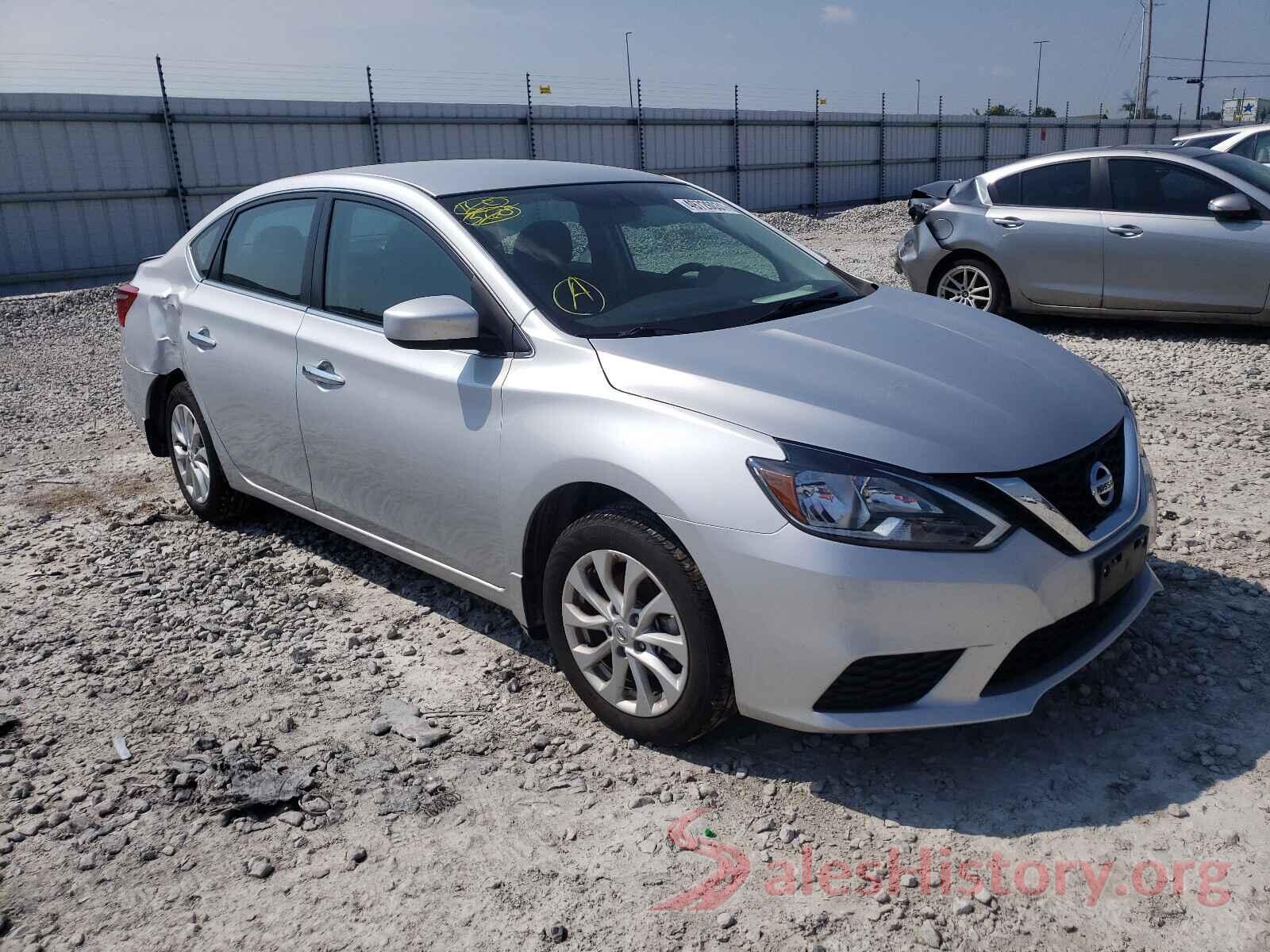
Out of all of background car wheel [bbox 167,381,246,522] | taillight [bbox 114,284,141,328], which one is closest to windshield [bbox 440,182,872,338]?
background car wheel [bbox 167,381,246,522]

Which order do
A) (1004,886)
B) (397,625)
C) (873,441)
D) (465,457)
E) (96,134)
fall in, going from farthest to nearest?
(96,134), (397,625), (465,457), (873,441), (1004,886)

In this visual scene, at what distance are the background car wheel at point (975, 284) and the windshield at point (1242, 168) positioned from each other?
1669mm

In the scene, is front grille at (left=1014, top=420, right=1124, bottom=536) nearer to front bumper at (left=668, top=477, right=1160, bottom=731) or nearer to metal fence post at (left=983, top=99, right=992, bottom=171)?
front bumper at (left=668, top=477, right=1160, bottom=731)

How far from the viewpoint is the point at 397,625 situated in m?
4.12

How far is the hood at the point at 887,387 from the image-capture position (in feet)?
9.03

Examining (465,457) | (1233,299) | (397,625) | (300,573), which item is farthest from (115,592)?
(1233,299)

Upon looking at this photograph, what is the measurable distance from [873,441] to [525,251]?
1455mm

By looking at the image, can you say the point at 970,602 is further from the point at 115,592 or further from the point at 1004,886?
the point at 115,592

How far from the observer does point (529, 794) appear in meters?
3.01

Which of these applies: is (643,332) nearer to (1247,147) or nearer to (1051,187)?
(1051,187)

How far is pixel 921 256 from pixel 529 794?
7.26 m

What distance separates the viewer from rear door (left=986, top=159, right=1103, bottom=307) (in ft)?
27.1

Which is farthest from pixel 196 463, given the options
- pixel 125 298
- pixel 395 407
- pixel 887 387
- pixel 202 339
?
pixel 887 387

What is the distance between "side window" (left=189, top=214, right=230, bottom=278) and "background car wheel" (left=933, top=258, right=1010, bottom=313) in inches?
225
